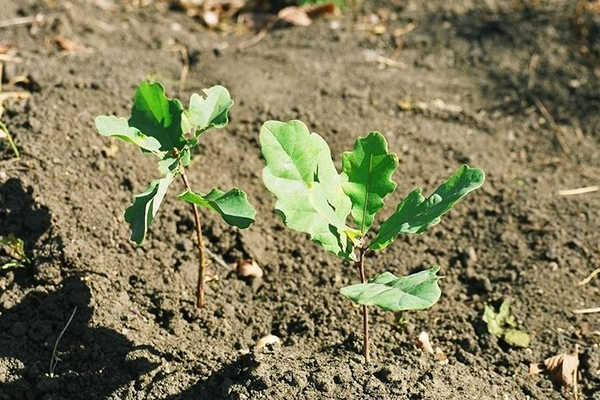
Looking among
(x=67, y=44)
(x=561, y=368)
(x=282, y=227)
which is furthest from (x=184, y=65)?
(x=561, y=368)

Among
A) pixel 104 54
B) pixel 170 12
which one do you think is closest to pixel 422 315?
pixel 104 54

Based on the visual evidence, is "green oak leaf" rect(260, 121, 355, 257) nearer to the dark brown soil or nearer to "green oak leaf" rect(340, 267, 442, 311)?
"green oak leaf" rect(340, 267, 442, 311)

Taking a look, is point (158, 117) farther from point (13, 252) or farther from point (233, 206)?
point (13, 252)

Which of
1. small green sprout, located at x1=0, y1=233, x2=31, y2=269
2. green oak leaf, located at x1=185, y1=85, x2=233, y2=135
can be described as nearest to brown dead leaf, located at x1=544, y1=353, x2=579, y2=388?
green oak leaf, located at x1=185, y1=85, x2=233, y2=135

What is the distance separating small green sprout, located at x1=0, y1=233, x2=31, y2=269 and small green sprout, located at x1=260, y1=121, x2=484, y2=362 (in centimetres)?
101

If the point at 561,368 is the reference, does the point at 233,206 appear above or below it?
above

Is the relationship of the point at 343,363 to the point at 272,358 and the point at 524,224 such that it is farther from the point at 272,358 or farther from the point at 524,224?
the point at 524,224

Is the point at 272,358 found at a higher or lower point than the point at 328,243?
lower

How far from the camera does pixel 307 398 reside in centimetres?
215

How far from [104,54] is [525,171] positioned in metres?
2.04

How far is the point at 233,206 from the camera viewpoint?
6.72 feet

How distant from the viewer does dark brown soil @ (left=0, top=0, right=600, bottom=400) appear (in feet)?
7.72

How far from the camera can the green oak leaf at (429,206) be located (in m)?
1.97

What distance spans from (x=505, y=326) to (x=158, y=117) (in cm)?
140
